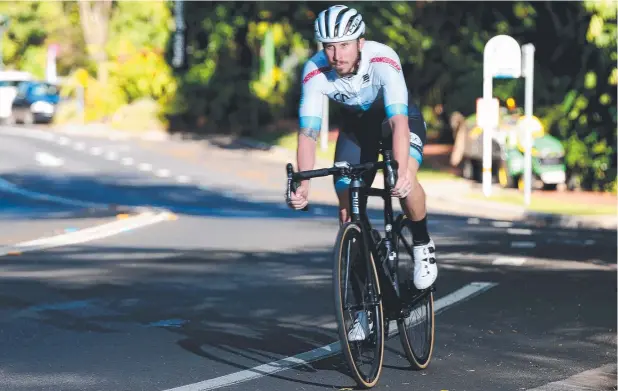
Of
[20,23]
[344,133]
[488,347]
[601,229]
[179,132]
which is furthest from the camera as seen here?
[20,23]

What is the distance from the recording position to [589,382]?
25.2 feet

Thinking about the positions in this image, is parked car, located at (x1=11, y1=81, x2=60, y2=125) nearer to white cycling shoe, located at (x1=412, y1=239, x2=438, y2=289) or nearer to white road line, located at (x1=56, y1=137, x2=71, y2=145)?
white road line, located at (x1=56, y1=137, x2=71, y2=145)

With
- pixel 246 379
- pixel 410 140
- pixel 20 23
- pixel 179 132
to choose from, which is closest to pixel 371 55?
pixel 410 140

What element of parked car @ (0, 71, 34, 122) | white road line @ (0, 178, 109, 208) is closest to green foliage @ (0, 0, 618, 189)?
parked car @ (0, 71, 34, 122)

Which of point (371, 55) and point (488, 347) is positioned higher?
point (371, 55)

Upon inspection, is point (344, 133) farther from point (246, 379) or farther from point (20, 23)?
point (20, 23)

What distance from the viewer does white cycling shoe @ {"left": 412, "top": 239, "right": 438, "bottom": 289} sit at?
26.1 ft

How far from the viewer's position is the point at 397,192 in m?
7.26

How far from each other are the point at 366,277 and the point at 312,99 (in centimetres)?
94

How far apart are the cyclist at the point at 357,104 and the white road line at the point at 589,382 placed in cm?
116

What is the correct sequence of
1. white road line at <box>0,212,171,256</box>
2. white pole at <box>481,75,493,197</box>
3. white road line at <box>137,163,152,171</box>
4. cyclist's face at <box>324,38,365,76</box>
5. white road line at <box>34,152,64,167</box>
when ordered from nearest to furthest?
cyclist's face at <box>324,38,365,76</box>, white road line at <box>0,212,171,256</box>, white pole at <box>481,75,493,197</box>, white road line at <box>137,163,152,171</box>, white road line at <box>34,152,64,167</box>

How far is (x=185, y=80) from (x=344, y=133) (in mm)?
39818

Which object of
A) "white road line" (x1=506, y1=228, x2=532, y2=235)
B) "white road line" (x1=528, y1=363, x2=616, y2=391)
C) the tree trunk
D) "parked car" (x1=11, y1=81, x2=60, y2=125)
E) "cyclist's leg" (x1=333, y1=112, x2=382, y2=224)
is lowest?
"white road line" (x1=528, y1=363, x2=616, y2=391)

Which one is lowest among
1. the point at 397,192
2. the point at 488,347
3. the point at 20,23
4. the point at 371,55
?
the point at 488,347
